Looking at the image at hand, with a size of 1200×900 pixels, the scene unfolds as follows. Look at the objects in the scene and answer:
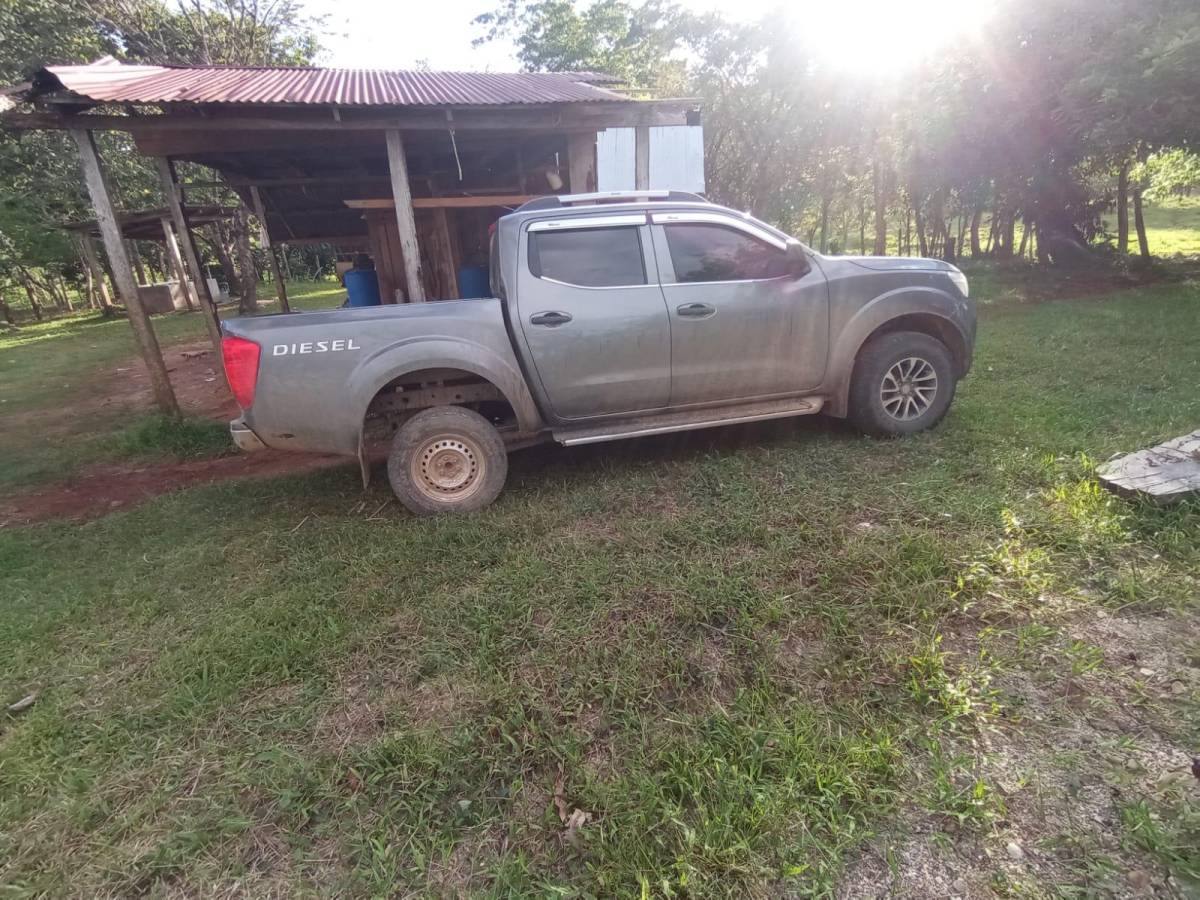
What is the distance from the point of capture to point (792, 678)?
2395 millimetres

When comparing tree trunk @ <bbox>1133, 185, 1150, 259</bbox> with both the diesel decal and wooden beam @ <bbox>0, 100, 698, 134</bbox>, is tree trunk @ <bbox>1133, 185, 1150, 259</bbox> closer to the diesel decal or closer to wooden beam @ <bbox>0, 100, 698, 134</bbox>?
wooden beam @ <bbox>0, 100, 698, 134</bbox>

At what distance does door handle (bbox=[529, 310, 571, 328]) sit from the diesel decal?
1.10 m

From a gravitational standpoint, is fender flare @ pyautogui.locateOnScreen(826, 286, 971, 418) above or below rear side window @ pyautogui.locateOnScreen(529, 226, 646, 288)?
below

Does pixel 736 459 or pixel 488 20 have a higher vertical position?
pixel 488 20

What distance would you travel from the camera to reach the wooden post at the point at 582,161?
717 centimetres

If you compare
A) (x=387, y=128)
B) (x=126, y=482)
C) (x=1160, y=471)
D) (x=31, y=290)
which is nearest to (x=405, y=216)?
(x=387, y=128)

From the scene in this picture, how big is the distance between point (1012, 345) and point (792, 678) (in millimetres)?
7273

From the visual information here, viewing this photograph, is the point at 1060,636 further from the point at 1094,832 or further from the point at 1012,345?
the point at 1012,345

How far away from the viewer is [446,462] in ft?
13.1

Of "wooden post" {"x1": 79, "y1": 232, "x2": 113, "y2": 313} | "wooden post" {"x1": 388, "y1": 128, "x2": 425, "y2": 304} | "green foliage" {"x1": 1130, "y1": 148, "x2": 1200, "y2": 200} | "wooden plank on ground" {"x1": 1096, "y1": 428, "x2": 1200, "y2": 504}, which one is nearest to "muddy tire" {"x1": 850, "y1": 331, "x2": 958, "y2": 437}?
"wooden plank on ground" {"x1": 1096, "y1": 428, "x2": 1200, "y2": 504}

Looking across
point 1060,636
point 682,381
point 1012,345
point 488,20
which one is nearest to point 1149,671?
point 1060,636

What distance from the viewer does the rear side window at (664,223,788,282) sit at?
416 cm

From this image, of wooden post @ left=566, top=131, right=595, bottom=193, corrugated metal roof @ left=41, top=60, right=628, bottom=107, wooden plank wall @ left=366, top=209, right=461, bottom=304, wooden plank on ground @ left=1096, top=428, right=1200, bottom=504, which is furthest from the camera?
wooden plank wall @ left=366, top=209, right=461, bottom=304

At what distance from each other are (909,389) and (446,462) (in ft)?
11.2
